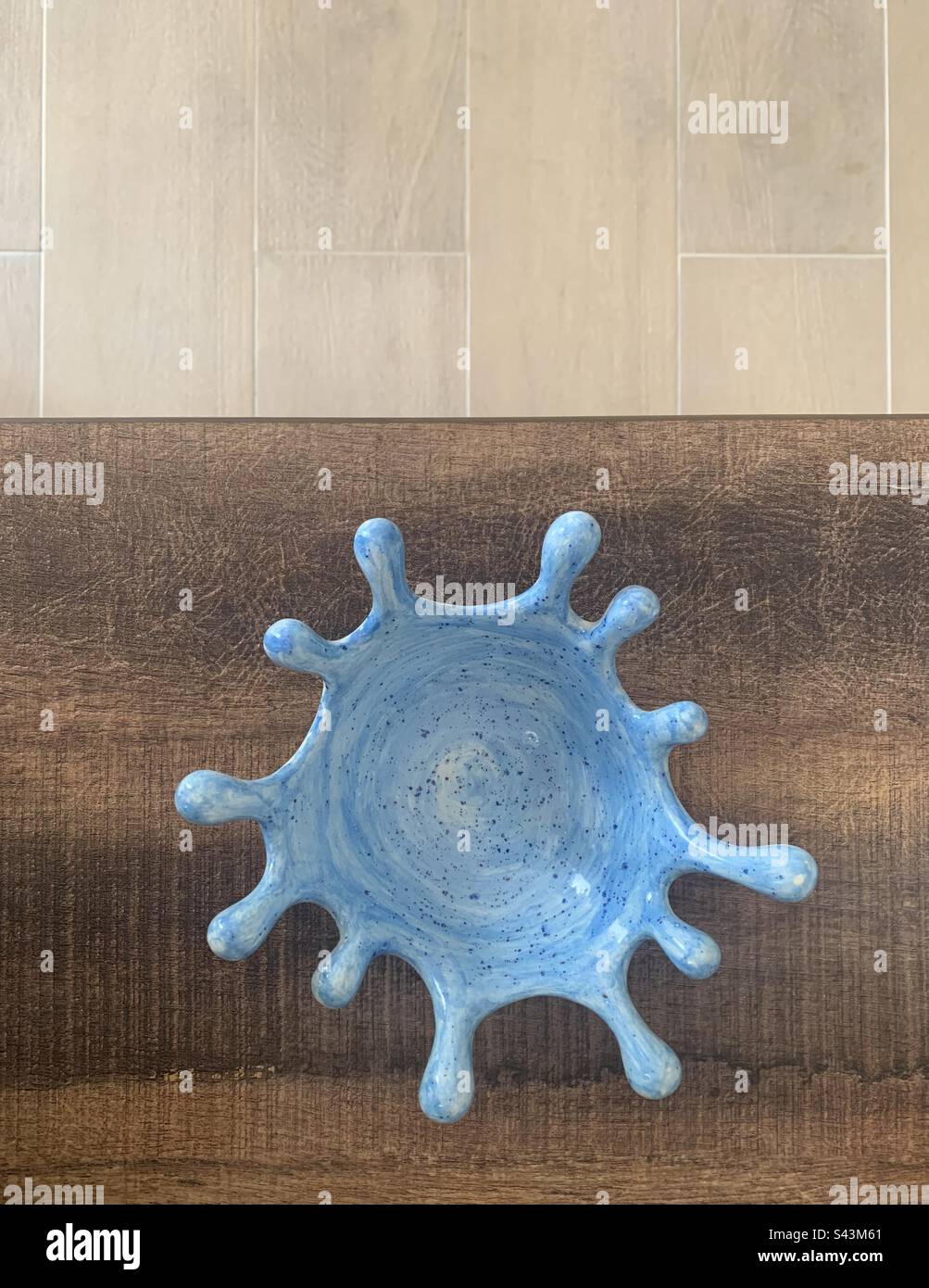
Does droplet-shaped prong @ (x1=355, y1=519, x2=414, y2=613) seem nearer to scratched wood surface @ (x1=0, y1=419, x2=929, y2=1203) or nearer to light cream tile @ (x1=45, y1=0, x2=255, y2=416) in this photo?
scratched wood surface @ (x1=0, y1=419, x2=929, y2=1203)

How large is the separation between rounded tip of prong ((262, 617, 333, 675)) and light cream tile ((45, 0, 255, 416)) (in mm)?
254

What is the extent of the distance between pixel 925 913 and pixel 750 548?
26 cm

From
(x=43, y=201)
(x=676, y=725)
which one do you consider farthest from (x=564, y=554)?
(x=43, y=201)

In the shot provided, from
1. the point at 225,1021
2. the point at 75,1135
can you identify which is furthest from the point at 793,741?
the point at 75,1135

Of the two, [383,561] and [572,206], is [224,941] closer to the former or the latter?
[383,561]

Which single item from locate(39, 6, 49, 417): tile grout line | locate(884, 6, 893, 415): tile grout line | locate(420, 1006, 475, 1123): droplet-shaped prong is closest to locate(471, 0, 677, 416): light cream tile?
locate(884, 6, 893, 415): tile grout line

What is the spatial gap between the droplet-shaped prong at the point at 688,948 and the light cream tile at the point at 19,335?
0.52 meters

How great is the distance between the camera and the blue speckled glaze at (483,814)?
0.55m

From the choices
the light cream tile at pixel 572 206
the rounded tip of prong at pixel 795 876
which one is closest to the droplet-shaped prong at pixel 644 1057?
the rounded tip of prong at pixel 795 876

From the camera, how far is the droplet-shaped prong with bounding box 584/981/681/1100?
0.54 m

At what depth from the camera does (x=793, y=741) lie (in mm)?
652

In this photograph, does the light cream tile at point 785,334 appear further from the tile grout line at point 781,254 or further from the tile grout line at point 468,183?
the tile grout line at point 468,183

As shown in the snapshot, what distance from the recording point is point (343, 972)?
0.55 m

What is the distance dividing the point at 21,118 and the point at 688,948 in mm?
684
